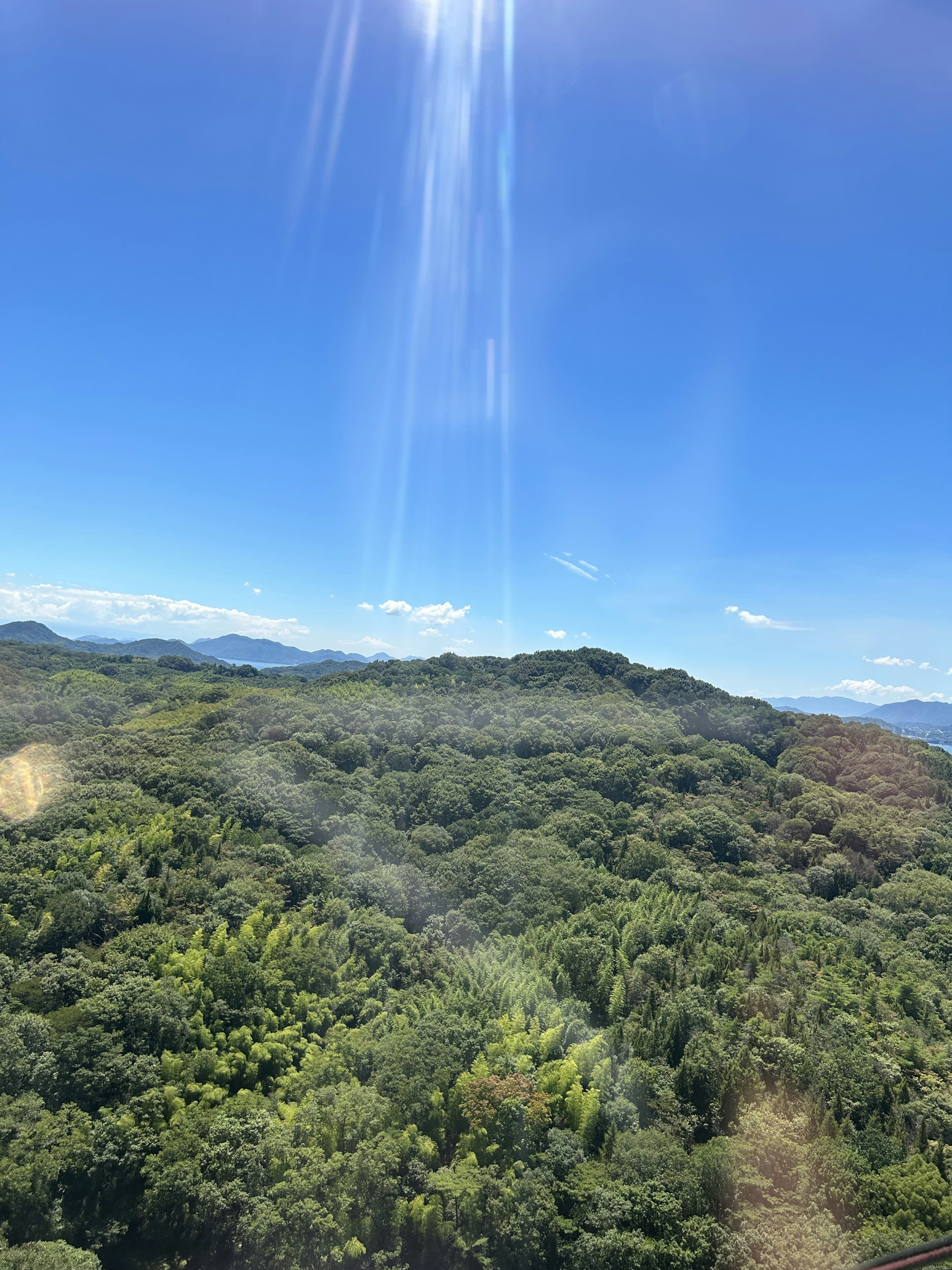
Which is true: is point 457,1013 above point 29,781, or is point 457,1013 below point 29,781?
below

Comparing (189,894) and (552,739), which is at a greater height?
(552,739)

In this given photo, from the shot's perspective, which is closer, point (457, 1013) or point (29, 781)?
point (457, 1013)

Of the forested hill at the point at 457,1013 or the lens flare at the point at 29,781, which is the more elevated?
the lens flare at the point at 29,781

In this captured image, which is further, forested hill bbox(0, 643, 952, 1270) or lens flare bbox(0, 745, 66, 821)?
lens flare bbox(0, 745, 66, 821)

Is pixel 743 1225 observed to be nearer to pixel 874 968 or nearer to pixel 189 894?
pixel 874 968

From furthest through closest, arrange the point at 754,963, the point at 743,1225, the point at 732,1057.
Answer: the point at 754,963, the point at 732,1057, the point at 743,1225

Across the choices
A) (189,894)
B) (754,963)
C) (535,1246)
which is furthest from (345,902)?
(754,963)

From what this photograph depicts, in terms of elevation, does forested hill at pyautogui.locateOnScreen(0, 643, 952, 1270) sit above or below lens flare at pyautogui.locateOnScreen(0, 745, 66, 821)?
below

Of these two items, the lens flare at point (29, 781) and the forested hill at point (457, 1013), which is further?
the lens flare at point (29, 781)
